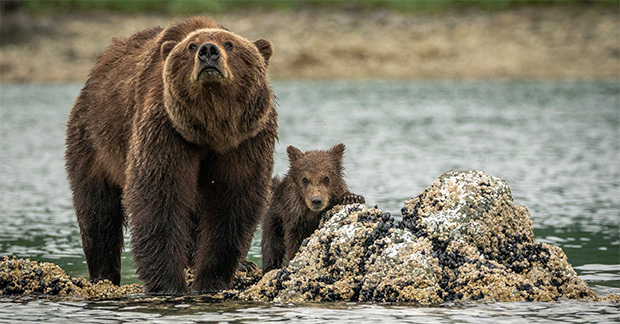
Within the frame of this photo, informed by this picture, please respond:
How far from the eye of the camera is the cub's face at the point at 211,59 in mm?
6949

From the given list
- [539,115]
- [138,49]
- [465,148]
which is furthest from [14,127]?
[138,49]

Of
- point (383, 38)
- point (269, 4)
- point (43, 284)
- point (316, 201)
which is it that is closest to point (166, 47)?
point (316, 201)

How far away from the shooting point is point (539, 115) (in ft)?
97.8

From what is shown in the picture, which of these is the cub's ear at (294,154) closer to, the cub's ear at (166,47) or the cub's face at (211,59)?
the cub's face at (211,59)

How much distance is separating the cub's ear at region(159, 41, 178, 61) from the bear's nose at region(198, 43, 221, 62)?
0.55 m

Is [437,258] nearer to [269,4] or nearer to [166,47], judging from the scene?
[166,47]

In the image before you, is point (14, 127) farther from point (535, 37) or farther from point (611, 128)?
point (535, 37)

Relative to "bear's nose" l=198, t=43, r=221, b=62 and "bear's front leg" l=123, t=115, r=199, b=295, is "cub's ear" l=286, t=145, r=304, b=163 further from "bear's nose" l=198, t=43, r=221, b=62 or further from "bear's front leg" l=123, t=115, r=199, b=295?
"bear's nose" l=198, t=43, r=221, b=62

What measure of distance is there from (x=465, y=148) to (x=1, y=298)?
1495 cm

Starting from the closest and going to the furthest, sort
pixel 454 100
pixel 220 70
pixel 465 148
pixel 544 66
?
pixel 220 70 → pixel 465 148 → pixel 454 100 → pixel 544 66

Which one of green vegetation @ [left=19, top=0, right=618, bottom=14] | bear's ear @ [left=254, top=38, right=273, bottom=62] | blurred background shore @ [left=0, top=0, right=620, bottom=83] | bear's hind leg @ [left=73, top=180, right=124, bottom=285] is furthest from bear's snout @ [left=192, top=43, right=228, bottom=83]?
green vegetation @ [left=19, top=0, right=618, bottom=14]

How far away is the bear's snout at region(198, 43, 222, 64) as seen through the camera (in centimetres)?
693

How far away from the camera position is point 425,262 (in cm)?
730

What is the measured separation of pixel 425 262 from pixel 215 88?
1855mm
